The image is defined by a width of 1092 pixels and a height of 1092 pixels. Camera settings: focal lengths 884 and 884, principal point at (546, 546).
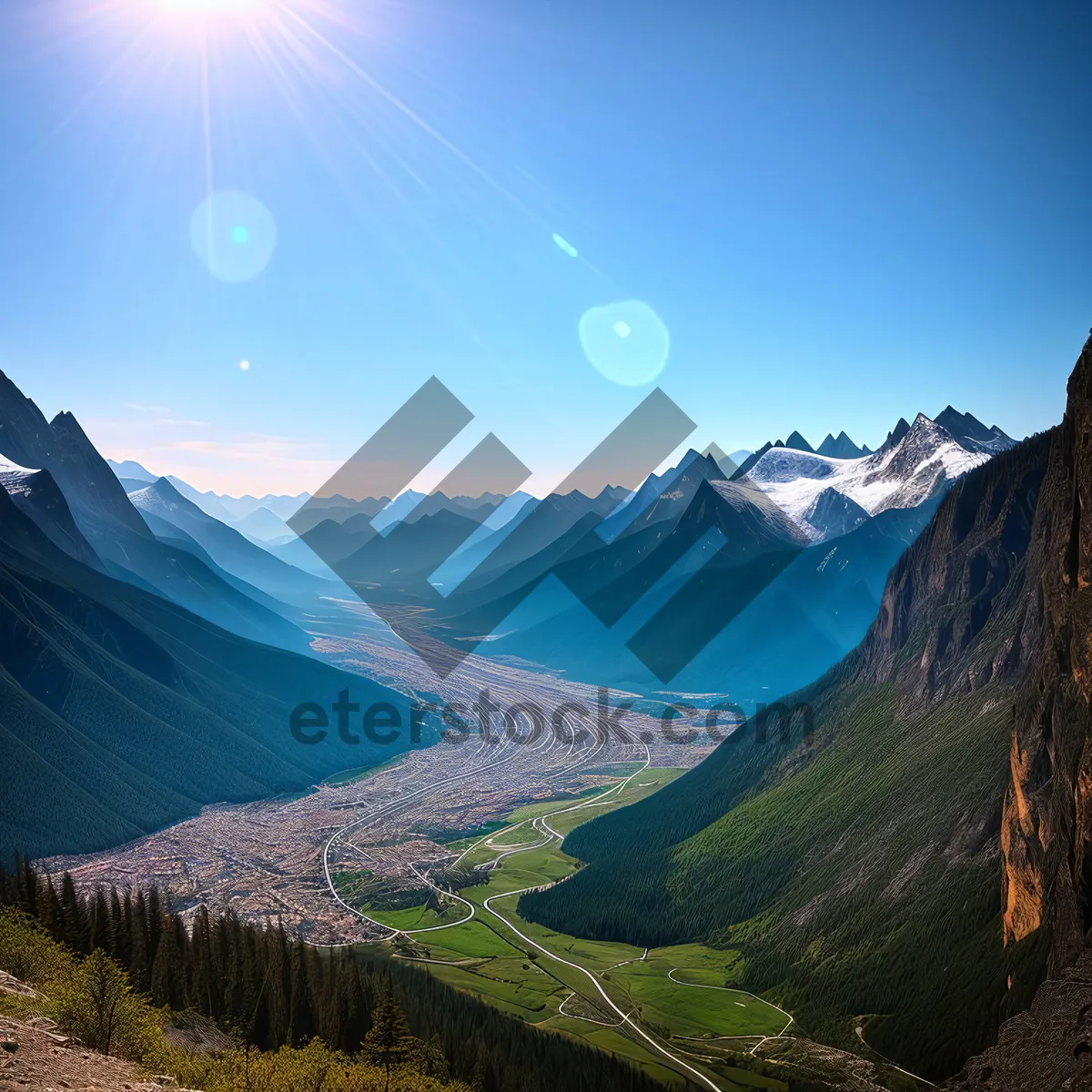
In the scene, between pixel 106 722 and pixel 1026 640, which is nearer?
pixel 1026 640

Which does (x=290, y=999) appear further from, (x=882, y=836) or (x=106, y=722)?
(x=106, y=722)

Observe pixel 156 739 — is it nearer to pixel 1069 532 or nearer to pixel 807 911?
pixel 807 911

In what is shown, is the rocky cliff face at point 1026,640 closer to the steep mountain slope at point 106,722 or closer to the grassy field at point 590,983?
the grassy field at point 590,983

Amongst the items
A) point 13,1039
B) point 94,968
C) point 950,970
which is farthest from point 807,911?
point 13,1039

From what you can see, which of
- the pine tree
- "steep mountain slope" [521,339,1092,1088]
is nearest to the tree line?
the pine tree

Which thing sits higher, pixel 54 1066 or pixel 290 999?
pixel 54 1066

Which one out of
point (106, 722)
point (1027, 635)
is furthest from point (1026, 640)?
point (106, 722)

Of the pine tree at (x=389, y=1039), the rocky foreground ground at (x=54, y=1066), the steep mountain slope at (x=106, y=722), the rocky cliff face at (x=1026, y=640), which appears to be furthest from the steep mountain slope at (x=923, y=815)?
the steep mountain slope at (x=106, y=722)
